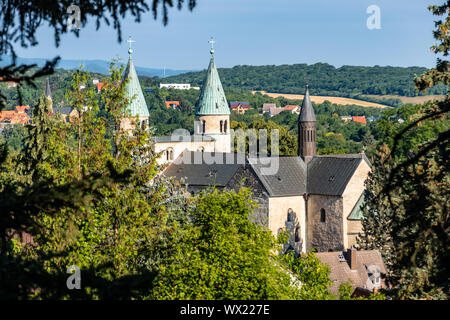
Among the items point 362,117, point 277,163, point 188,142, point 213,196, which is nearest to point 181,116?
point 362,117

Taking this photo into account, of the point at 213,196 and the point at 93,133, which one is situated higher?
the point at 93,133

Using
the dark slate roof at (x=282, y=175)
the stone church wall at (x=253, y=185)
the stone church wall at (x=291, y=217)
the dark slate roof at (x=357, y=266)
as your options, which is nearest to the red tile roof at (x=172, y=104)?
the dark slate roof at (x=282, y=175)

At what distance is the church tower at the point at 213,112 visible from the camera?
63250 millimetres

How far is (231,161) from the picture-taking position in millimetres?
58562

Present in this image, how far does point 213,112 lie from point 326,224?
784 inches

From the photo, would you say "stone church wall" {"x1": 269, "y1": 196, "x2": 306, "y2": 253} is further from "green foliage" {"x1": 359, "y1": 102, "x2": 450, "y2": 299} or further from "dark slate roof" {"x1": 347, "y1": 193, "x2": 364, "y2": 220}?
"green foliage" {"x1": 359, "y1": 102, "x2": 450, "y2": 299}

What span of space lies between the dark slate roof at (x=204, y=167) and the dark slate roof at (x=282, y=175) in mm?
6685

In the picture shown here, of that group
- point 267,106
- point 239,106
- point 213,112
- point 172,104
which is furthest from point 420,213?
point 267,106

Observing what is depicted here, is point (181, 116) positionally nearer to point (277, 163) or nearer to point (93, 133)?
point (277, 163)

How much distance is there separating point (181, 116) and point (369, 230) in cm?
8755

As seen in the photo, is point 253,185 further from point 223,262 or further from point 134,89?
point 223,262

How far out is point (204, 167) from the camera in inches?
2311

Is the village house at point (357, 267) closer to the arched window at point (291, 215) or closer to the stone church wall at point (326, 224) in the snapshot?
the stone church wall at point (326, 224)
